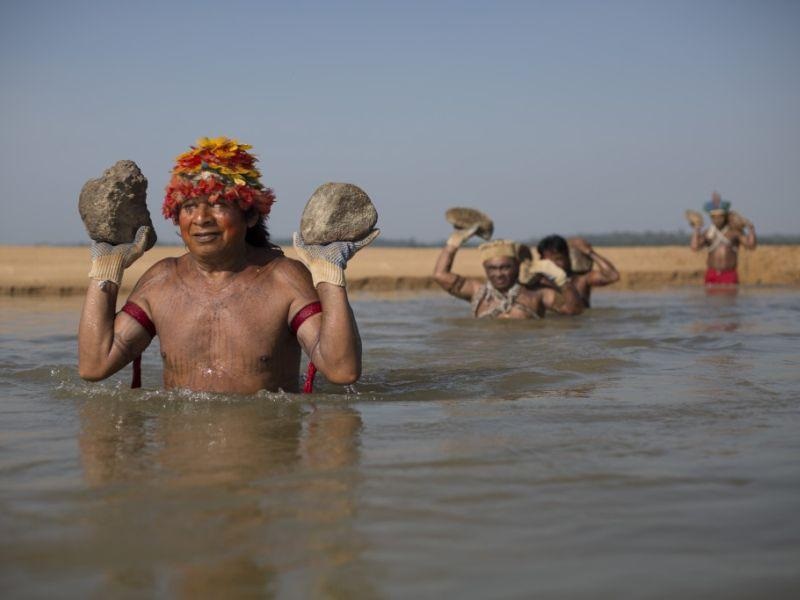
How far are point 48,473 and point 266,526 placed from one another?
95 cm

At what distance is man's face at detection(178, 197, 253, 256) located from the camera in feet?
14.1

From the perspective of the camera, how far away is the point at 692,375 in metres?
5.55

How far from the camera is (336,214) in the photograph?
4.29 meters

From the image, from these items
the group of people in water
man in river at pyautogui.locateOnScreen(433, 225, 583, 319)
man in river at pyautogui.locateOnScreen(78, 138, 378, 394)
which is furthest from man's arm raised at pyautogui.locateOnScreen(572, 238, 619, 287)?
man in river at pyautogui.locateOnScreen(78, 138, 378, 394)

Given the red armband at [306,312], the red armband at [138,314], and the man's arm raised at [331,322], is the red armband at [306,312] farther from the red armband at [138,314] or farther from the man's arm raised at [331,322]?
the red armband at [138,314]

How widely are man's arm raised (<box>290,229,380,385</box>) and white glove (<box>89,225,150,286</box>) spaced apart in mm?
786

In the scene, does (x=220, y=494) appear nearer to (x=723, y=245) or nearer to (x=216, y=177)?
(x=216, y=177)

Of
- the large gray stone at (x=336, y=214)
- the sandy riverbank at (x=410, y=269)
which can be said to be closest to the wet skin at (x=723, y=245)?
the sandy riverbank at (x=410, y=269)

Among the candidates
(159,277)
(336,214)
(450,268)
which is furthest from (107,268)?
(450,268)

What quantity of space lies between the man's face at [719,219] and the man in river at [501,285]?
6.46 meters

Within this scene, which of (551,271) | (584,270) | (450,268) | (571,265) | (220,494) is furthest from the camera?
(584,270)

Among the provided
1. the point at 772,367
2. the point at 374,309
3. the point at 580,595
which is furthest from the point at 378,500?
the point at 374,309

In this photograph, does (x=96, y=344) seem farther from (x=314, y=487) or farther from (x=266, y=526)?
(x=266, y=526)

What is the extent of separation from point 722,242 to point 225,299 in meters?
12.6
